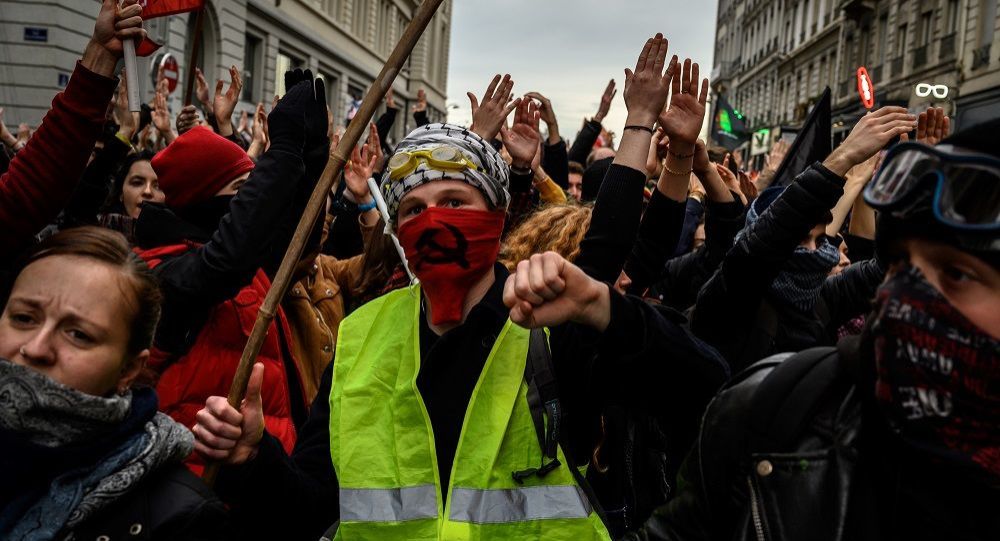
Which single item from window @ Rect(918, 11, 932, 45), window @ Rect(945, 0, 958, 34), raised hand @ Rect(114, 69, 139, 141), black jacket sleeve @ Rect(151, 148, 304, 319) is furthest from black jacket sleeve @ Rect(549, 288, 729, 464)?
window @ Rect(918, 11, 932, 45)

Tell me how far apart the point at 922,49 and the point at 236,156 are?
95.4 feet

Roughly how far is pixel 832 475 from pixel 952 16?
29.0 metres

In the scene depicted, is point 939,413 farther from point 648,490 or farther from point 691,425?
point 648,490

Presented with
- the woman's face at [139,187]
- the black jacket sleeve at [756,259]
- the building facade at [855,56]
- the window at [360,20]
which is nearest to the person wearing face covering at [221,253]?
the black jacket sleeve at [756,259]

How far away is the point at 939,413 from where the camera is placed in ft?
4.14

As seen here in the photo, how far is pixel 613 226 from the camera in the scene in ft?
7.55

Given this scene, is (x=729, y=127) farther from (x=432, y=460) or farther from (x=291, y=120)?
(x=432, y=460)

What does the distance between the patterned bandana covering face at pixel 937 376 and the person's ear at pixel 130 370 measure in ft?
5.08

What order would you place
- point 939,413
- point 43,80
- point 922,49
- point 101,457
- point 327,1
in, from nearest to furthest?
point 939,413
point 101,457
point 43,80
point 922,49
point 327,1

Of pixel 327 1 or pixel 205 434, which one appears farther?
pixel 327 1

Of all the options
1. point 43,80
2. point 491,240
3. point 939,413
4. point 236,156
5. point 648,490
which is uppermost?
point 43,80

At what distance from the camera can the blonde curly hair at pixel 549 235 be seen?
3.25 meters

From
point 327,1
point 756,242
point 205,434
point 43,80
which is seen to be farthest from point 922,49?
point 205,434

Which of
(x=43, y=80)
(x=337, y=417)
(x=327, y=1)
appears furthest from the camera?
(x=327, y=1)
